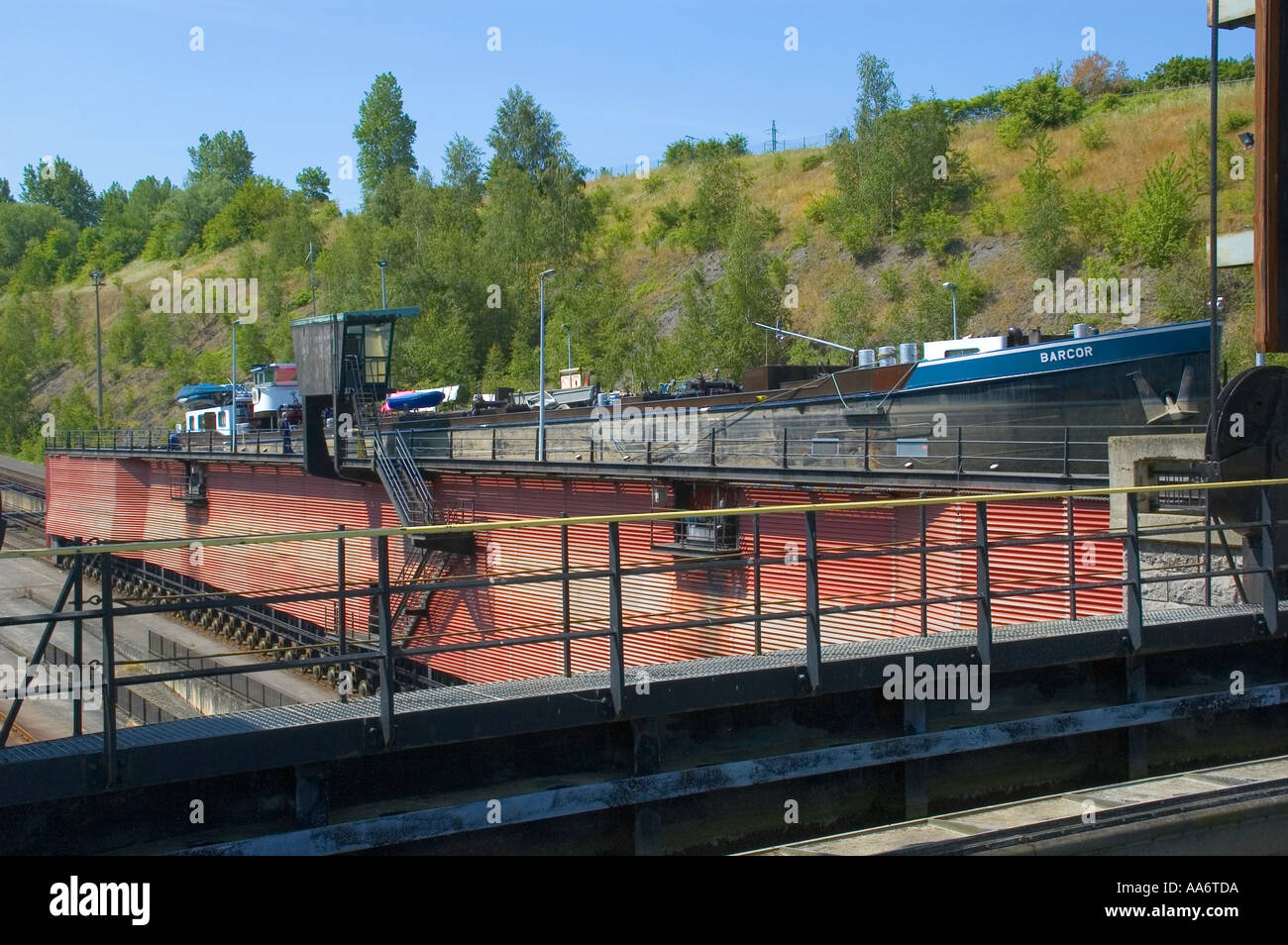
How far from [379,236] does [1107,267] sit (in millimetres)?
45957

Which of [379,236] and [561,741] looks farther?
[379,236]

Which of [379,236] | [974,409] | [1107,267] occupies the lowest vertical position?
[974,409]

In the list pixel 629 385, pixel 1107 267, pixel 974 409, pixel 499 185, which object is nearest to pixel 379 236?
pixel 499 185

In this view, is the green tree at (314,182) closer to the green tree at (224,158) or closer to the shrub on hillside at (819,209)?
the green tree at (224,158)

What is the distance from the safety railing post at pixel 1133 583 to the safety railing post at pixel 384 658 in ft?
16.5

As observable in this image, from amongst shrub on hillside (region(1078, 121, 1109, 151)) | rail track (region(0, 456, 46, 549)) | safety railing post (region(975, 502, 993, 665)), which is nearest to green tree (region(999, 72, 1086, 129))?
shrub on hillside (region(1078, 121, 1109, 151))

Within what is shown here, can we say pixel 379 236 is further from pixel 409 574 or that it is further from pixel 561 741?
pixel 561 741

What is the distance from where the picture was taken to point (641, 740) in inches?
265

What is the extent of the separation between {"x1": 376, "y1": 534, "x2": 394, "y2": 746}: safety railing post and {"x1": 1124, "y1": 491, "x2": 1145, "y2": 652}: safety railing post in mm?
5032

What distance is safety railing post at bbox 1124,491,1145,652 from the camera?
26.1 ft

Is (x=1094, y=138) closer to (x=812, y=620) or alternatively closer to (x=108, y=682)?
(x=812, y=620)

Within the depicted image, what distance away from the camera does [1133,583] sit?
8.02m

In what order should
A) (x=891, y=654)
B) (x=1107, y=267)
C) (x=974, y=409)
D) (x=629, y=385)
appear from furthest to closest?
(x=629, y=385) < (x=1107, y=267) < (x=974, y=409) < (x=891, y=654)

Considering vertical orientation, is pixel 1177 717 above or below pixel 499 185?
below
